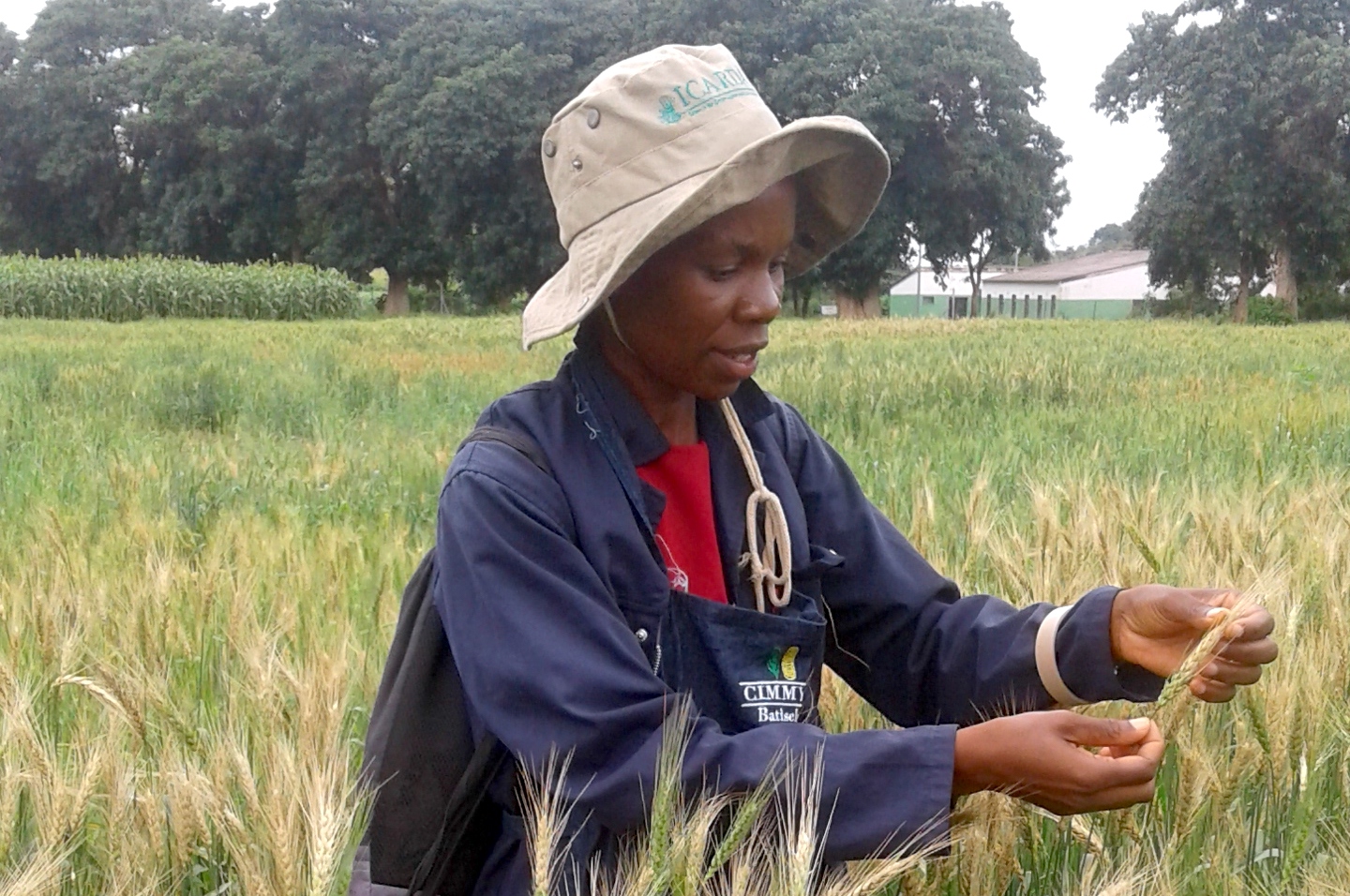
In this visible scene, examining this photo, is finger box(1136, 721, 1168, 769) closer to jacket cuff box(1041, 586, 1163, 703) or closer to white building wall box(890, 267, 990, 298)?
jacket cuff box(1041, 586, 1163, 703)

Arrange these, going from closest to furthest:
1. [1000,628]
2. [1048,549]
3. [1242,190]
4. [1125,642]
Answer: [1125,642], [1000,628], [1048,549], [1242,190]

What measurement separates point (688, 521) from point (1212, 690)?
1.97ft

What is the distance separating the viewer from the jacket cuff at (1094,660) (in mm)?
1449

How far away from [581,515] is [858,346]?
1022 centimetres

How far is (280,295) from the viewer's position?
27516mm

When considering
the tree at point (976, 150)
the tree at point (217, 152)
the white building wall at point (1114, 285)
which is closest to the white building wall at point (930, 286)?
the white building wall at point (1114, 285)

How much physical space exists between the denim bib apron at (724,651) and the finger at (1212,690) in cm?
41

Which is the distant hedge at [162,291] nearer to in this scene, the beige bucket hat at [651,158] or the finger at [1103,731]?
the beige bucket hat at [651,158]

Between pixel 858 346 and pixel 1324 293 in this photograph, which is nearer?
pixel 858 346

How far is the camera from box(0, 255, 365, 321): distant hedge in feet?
78.0

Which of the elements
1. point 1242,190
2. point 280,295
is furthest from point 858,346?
point 1242,190

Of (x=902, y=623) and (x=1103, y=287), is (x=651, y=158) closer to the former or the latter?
(x=902, y=623)

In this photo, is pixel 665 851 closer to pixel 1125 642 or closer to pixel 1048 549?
pixel 1125 642

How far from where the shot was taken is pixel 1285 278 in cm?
3547
